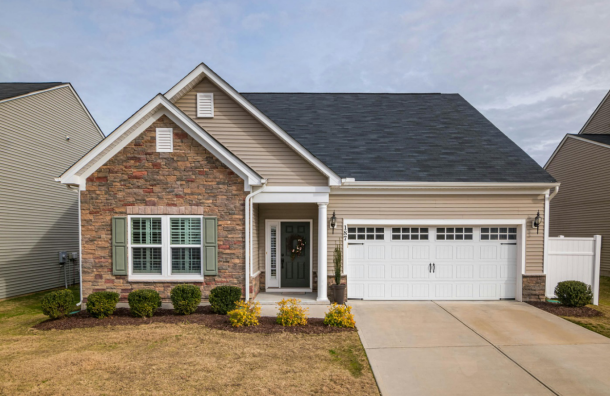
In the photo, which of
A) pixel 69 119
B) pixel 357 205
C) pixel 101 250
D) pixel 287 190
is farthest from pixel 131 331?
pixel 69 119

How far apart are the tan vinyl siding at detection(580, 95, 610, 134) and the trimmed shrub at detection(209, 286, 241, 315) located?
20725 millimetres

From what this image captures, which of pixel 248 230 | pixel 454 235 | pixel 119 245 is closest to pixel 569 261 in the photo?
pixel 454 235

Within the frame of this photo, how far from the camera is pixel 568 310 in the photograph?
9.33 m

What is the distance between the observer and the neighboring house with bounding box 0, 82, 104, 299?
11883 millimetres

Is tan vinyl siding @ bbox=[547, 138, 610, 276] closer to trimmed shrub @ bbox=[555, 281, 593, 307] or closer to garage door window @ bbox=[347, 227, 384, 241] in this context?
trimmed shrub @ bbox=[555, 281, 593, 307]

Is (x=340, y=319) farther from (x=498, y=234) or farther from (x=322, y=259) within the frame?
(x=498, y=234)

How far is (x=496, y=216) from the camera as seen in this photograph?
34.3 ft

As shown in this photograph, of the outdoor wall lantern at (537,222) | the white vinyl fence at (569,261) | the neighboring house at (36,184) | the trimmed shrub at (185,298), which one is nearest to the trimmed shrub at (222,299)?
the trimmed shrub at (185,298)

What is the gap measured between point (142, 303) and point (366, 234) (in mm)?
6213

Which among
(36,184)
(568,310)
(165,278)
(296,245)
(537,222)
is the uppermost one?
(36,184)

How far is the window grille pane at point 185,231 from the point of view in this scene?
9.23 meters

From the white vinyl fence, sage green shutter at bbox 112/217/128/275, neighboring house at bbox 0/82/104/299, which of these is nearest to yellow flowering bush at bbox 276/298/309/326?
sage green shutter at bbox 112/217/128/275

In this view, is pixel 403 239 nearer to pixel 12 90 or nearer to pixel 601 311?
pixel 601 311

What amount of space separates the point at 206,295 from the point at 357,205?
15.8 feet
